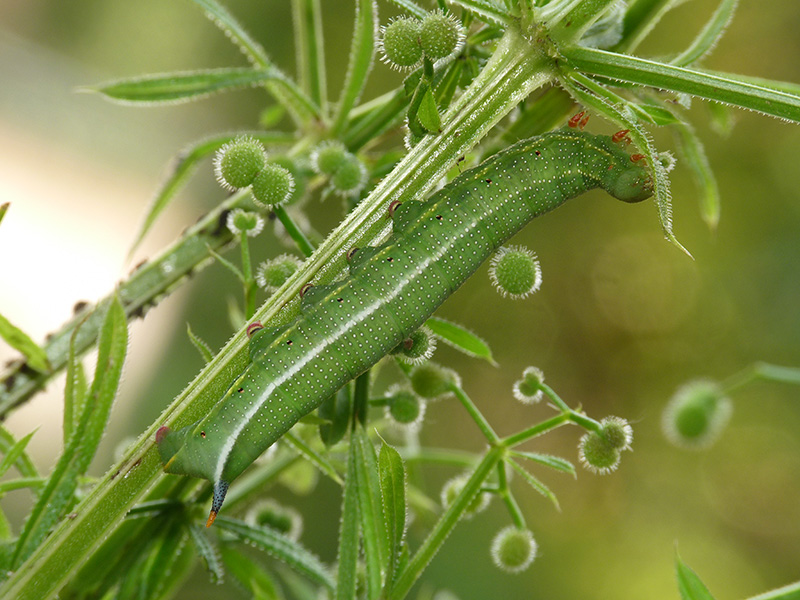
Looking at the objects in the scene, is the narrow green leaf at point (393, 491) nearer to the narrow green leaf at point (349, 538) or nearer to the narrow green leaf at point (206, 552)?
the narrow green leaf at point (349, 538)

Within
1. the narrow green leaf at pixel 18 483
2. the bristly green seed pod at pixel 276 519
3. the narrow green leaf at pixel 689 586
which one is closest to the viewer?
the narrow green leaf at pixel 689 586

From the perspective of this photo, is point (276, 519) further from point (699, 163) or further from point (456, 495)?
point (699, 163)

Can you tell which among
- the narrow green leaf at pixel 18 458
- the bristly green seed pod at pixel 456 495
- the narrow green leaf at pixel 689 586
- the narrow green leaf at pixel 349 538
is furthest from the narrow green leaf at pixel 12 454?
the narrow green leaf at pixel 689 586

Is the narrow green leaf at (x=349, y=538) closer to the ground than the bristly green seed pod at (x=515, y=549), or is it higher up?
closer to the ground

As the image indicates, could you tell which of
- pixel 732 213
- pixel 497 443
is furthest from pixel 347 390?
pixel 732 213

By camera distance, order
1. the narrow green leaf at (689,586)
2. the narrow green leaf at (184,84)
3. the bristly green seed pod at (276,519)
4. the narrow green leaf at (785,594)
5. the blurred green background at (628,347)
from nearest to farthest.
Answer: the narrow green leaf at (785,594) < the narrow green leaf at (689,586) < the narrow green leaf at (184,84) < the bristly green seed pod at (276,519) < the blurred green background at (628,347)

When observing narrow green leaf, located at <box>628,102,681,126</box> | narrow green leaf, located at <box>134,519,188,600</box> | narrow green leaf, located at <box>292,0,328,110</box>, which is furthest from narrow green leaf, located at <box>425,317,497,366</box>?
narrow green leaf, located at <box>292,0,328,110</box>

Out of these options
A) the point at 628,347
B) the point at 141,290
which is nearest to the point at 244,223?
the point at 141,290

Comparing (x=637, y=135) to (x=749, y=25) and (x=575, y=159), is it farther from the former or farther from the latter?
(x=749, y=25)

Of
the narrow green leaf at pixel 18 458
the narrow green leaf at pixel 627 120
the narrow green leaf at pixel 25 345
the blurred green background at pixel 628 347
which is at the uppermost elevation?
the blurred green background at pixel 628 347
